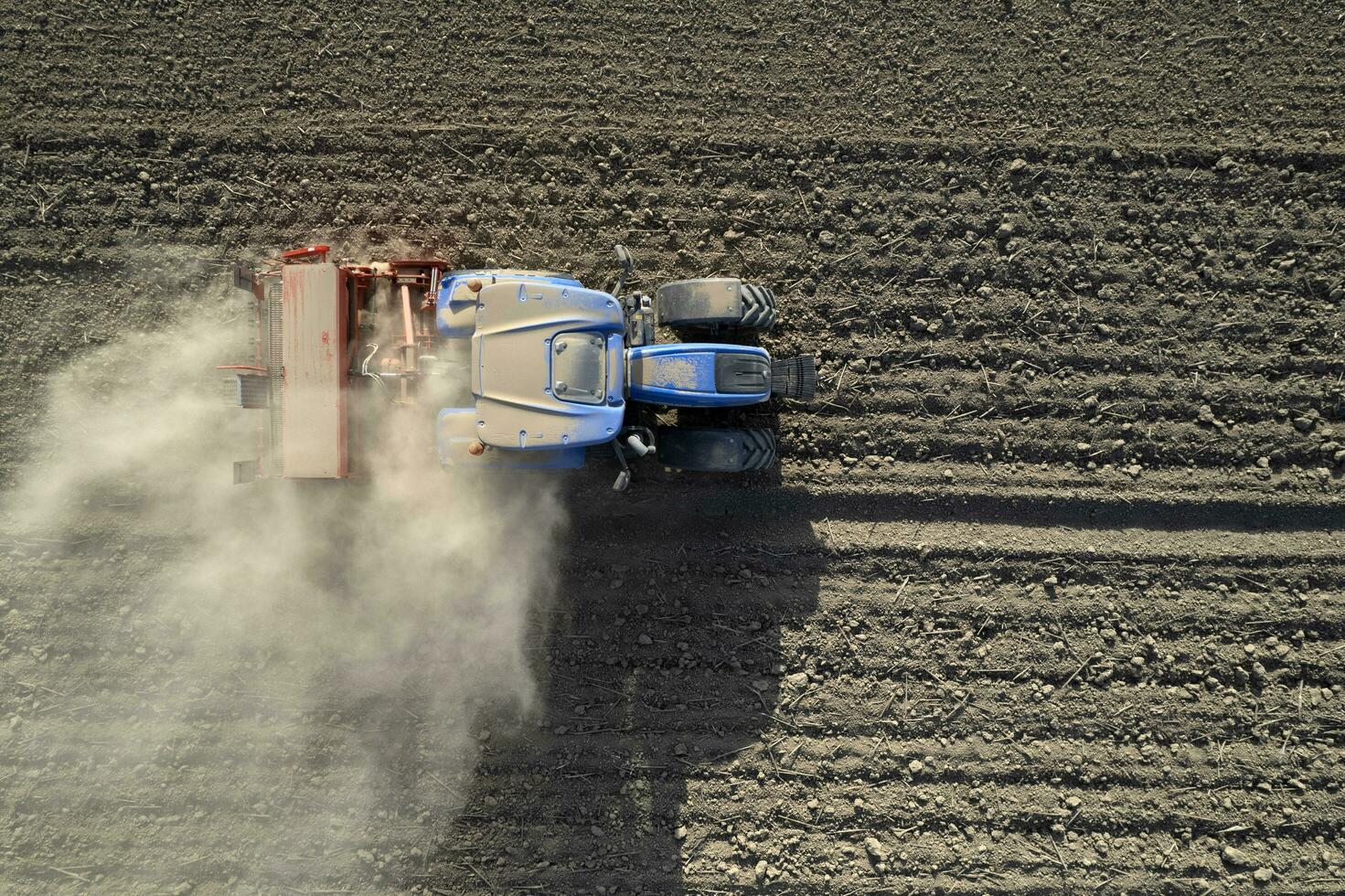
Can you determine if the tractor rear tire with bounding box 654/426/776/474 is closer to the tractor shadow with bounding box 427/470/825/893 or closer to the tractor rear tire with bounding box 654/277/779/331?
the tractor shadow with bounding box 427/470/825/893

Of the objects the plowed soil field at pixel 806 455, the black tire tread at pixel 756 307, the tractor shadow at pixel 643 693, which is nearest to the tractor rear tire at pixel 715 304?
the black tire tread at pixel 756 307

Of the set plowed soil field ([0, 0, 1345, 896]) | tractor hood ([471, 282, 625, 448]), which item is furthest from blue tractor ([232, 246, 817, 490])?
plowed soil field ([0, 0, 1345, 896])

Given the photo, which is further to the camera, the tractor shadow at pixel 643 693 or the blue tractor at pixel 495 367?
the tractor shadow at pixel 643 693

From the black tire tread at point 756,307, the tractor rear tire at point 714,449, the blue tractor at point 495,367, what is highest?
the black tire tread at point 756,307

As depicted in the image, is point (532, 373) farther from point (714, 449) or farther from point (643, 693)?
point (643, 693)

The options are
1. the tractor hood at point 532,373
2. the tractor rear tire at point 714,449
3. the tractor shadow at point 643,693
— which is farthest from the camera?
the tractor shadow at point 643,693

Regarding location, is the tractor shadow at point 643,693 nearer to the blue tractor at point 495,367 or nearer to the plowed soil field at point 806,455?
the plowed soil field at point 806,455

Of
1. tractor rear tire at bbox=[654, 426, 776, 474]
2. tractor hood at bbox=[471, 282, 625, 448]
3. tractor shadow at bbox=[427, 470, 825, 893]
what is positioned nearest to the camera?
tractor hood at bbox=[471, 282, 625, 448]
